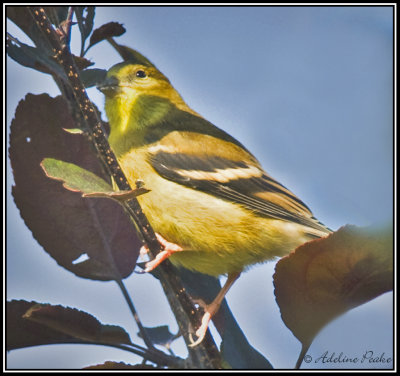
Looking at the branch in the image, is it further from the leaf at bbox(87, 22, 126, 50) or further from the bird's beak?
the bird's beak

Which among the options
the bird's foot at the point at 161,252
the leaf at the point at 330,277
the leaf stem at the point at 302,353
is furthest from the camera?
the bird's foot at the point at 161,252

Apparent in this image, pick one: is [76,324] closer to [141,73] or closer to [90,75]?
[90,75]

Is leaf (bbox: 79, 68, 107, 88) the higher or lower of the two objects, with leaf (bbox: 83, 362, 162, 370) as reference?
higher

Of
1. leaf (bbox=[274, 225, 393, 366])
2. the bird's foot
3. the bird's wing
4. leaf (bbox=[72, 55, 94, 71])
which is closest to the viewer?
leaf (bbox=[274, 225, 393, 366])

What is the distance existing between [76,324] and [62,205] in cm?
40

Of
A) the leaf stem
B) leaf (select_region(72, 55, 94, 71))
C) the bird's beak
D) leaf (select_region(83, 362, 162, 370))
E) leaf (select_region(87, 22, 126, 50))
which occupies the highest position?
the bird's beak

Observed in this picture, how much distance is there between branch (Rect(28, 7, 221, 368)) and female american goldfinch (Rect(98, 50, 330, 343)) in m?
0.36

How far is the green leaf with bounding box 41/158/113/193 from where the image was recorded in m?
1.19

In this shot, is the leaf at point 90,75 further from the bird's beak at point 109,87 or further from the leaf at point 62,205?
the bird's beak at point 109,87

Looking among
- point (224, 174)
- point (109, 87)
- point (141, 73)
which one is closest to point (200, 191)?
point (224, 174)

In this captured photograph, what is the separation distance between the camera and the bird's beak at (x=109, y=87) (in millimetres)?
→ 2521

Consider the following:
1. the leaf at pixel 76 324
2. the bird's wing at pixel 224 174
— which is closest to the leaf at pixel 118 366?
the leaf at pixel 76 324

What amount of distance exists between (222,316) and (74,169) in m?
0.76

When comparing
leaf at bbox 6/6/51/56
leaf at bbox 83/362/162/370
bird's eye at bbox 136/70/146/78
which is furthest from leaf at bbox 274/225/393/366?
bird's eye at bbox 136/70/146/78
